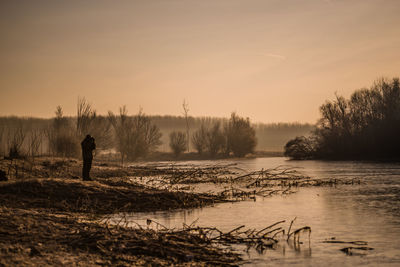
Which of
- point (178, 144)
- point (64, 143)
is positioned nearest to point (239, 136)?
point (178, 144)

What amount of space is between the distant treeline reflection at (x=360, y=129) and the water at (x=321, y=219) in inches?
1264

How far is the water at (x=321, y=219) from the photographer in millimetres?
7297

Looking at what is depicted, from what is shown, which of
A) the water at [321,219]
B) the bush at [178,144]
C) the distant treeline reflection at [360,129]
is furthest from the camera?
the bush at [178,144]

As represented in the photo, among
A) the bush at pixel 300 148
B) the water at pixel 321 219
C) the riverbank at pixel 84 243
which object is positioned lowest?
the water at pixel 321 219

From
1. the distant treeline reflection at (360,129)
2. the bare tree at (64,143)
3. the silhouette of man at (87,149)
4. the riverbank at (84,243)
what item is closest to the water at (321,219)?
the riverbank at (84,243)

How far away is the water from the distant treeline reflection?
32112 millimetres

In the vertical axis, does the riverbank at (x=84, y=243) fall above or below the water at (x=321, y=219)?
above

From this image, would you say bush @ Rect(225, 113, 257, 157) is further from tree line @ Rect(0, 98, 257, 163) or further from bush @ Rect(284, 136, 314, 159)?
bush @ Rect(284, 136, 314, 159)

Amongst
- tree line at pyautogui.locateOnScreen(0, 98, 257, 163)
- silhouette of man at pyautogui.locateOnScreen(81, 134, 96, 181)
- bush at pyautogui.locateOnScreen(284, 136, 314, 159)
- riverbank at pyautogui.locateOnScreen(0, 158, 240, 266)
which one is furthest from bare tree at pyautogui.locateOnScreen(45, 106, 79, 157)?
bush at pyautogui.locateOnScreen(284, 136, 314, 159)

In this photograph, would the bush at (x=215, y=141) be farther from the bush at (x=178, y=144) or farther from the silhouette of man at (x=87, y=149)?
the silhouette of man at (x=87, y=149)

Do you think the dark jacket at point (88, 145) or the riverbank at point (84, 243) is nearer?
the riverbank at point (84, 243)

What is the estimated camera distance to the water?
23.9 feet

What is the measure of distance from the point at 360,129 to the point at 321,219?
44.4 meters

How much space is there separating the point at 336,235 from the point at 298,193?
8.73 meters
